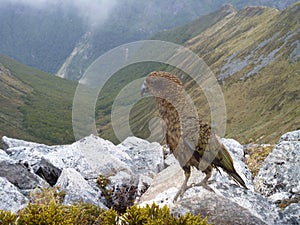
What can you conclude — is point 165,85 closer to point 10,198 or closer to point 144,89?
point 144,89

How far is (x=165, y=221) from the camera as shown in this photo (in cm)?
649

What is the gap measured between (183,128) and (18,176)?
24.6 feet

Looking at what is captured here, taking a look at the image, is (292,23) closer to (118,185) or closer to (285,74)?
(285,74)

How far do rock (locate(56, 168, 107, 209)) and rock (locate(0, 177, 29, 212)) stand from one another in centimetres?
127

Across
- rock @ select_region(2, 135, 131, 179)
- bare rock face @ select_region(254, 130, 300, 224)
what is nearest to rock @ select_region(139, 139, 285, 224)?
bare rock face @ select_region(254, 130, 300, 224)

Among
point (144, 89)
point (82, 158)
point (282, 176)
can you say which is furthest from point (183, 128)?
point (82, 158)

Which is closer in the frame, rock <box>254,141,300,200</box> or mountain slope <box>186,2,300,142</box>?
rock <box>254,141,300,200</box>

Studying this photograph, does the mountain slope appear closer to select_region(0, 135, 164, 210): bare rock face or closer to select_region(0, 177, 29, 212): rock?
select_region(0, 135, 164, 210): bare rock face

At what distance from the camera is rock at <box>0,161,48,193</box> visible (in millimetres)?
12609

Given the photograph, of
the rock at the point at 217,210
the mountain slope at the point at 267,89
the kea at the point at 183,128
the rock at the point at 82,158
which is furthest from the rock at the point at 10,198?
the mountain slope at the point at 267,89

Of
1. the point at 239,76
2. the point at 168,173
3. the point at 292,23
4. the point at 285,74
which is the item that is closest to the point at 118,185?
the point at 168,173

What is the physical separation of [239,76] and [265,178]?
623 feet

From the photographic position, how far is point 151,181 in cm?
1280

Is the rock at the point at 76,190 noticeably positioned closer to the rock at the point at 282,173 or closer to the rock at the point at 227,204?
the rock at the point at 227,204
